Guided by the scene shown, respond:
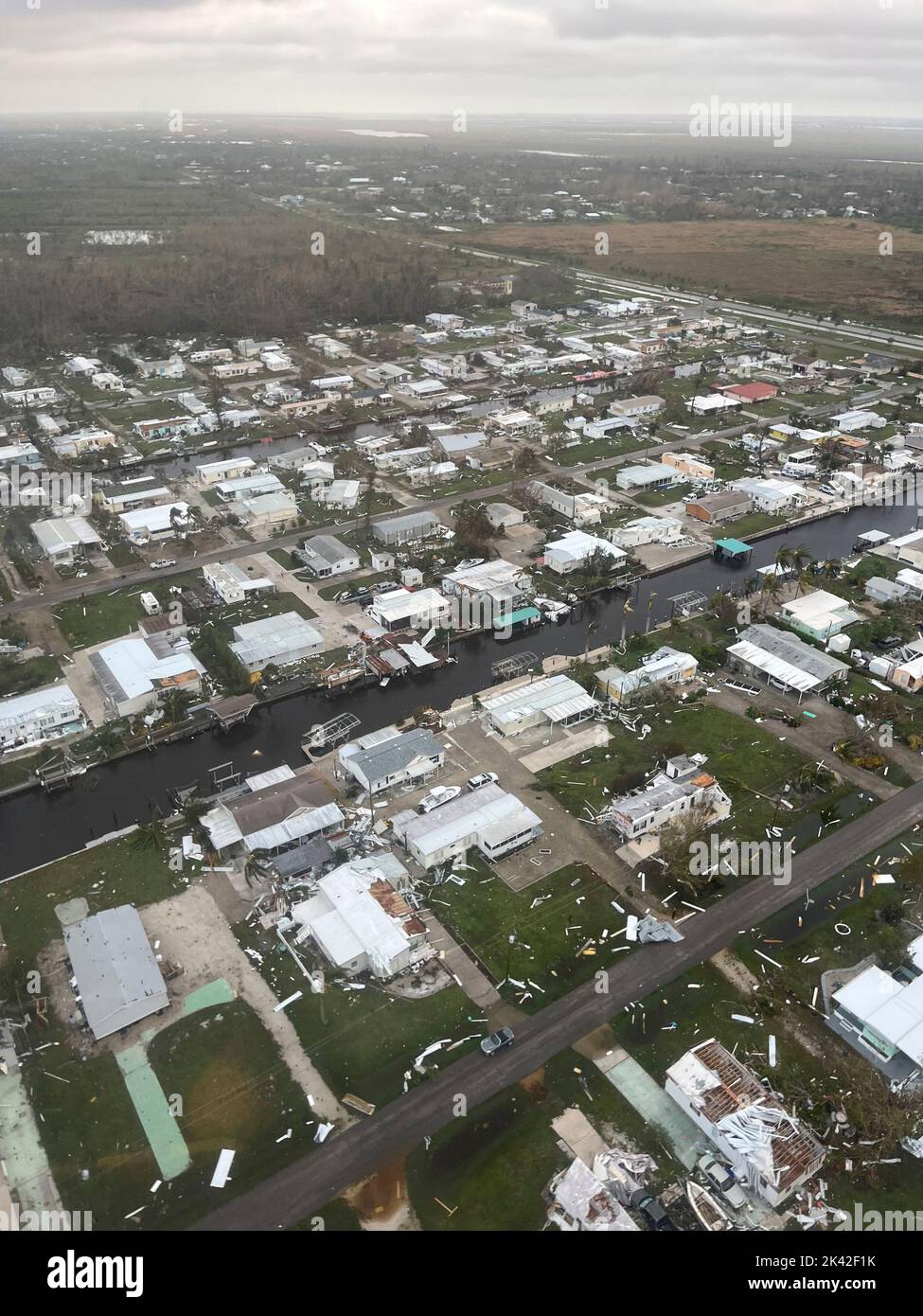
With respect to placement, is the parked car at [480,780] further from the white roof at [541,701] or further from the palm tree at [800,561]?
the palm tree at [800,561]

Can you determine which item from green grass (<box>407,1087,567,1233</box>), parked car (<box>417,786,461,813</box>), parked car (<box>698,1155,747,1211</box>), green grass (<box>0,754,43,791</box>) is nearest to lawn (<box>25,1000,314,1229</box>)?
green grass (<box>407,1087,567,1233</box>)

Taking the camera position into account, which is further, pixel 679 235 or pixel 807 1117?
pixel 679 235

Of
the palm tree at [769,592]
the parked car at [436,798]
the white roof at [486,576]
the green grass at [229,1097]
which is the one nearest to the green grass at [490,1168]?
the green grass at [229,1097]

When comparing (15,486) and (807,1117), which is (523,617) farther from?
(15,486)

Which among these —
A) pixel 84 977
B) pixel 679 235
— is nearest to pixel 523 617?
pixel 84 977

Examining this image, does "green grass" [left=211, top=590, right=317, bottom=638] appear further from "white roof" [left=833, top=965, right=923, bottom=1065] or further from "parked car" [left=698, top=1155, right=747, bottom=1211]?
"parked car" [left=698, top=1155, right=747, bottom=1211]

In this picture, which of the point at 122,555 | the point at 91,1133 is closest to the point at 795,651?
the point at 91,1133
